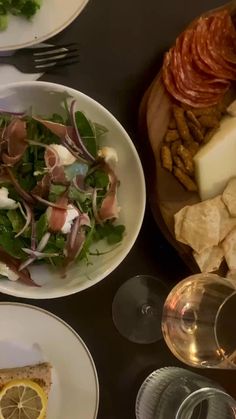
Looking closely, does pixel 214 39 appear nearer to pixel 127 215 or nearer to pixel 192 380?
pixel 127 215

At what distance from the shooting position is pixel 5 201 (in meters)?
1.29

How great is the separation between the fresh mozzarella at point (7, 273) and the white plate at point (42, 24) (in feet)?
1.24

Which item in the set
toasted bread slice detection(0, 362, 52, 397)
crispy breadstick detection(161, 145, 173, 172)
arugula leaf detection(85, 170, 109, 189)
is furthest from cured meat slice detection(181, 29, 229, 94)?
toasted bread slice detection(0, 362, 52, 397)

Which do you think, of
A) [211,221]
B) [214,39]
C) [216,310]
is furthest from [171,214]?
[214,39]

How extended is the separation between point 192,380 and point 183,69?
590 millimetres

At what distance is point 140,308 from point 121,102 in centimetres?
41

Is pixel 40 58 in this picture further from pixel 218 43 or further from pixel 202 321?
pixel 202 321

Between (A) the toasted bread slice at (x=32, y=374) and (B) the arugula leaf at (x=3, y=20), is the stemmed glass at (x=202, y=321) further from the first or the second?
(B) the arugula leaf at (x=3, y=20)

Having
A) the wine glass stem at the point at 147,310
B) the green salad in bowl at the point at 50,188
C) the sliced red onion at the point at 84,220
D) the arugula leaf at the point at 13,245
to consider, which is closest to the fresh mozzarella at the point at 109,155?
the green salad in bowl at the point at 50,188

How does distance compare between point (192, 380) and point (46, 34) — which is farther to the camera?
point (192, 380)

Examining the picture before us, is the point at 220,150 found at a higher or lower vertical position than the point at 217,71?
lower

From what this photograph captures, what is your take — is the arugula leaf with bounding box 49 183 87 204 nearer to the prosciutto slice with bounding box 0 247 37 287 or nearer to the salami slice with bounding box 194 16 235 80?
the prosciutto slice with bounding box 0 247 37 287

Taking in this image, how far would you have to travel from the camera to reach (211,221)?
4.51 ft

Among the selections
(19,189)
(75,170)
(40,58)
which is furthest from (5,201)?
(40,58)
